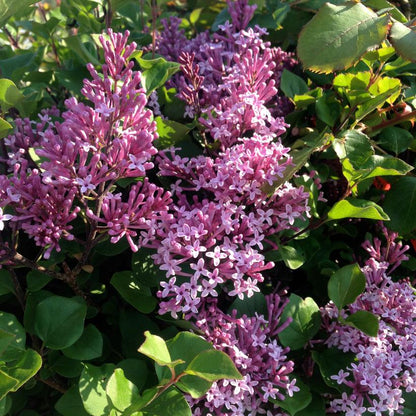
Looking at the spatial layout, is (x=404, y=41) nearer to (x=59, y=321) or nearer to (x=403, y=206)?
(x=403, y=206)

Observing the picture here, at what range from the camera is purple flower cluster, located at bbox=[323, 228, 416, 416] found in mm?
696

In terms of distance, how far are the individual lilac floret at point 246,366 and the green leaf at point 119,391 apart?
10 centimetres

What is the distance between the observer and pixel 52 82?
3.53ft

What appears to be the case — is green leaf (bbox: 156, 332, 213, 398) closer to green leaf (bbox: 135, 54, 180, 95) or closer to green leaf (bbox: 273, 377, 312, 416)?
green leaf (bbox: 273, 377, 312, 416)

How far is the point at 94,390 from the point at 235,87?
0.45 m

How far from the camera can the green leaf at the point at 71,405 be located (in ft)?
2.23

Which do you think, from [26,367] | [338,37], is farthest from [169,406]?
[338,37]

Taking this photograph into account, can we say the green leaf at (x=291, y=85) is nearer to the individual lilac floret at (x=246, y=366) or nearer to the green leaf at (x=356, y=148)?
the green leaf at (x=356, y=148)

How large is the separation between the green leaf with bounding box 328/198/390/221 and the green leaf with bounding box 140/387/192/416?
330 millimetres

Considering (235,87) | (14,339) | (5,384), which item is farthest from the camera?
(235,87)

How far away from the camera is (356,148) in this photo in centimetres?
79

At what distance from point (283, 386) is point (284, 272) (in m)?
0.26

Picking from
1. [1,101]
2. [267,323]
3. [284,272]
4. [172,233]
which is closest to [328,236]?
[284,272]

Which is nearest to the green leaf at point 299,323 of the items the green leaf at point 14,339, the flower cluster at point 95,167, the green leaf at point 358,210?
the green leaf at point 358,210
